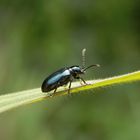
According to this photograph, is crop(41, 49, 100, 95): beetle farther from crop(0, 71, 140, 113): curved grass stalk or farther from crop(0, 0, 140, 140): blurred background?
crop(0, 0, 140, 140): blurred background

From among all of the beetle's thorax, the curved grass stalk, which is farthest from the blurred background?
the curved grass stalk

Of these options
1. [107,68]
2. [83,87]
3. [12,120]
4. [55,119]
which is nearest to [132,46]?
[107,68]

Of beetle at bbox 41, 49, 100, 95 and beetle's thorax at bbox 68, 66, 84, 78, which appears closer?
beetle at bbox 41, 49, 100, 95

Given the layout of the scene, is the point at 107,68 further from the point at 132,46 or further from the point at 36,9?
the point at 36,9

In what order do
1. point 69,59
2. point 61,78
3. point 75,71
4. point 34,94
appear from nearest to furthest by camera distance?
point 34,94, point 61,78, point 75,71, point 69,59

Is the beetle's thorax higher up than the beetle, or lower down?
higher up

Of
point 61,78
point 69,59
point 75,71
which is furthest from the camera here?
point 69,59

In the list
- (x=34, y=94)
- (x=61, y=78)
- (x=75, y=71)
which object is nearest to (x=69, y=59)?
(x=75, y=71)

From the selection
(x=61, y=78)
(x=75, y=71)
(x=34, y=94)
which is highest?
(x=75, y=71)

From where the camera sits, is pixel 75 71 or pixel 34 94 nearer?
pixel 34 94

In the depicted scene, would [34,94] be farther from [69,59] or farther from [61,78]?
[69,59]
